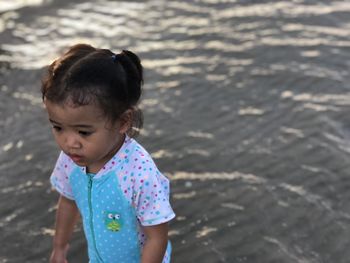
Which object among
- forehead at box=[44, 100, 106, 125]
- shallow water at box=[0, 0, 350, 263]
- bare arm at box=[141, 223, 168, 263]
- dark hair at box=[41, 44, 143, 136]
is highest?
dark hair at box=[41, 44, 143, 136]

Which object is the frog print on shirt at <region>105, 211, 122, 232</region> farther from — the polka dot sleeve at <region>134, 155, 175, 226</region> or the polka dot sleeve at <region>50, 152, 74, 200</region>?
the polka dot sleeve at <region>50, 152, 74, 200</region>

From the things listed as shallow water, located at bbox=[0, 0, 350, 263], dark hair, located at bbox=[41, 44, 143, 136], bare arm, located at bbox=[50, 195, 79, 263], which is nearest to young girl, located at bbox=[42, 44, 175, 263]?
dark hair, located at bbox=[41, 44, 143, 136]

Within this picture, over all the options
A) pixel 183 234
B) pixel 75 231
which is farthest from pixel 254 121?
pixel 75 231

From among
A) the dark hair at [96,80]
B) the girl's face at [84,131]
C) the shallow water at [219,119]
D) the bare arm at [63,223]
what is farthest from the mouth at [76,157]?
the shallow water at [219,119]

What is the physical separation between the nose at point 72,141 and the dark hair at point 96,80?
15 cm

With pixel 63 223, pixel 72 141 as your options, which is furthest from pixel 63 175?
pixel 72 141

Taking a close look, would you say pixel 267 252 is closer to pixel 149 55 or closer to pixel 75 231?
pixel 75 231

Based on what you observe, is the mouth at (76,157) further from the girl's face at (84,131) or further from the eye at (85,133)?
the eye at (85,133)

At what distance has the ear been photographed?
7.86ft

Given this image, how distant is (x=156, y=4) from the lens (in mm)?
8445

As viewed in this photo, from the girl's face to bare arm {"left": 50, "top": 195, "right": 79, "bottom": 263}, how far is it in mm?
514

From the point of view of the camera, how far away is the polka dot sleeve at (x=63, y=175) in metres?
2.70

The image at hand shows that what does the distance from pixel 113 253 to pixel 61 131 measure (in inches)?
25.8

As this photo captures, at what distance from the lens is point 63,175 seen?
2746 millimetres
